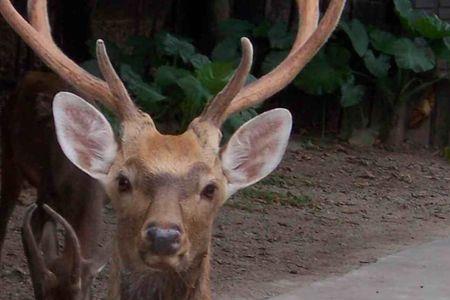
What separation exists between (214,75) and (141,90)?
657 millimetres

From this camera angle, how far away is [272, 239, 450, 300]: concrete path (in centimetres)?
799

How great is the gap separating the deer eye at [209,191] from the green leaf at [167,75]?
661 cm

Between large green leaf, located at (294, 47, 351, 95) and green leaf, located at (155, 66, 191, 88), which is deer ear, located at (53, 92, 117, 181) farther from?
large green leaf, located at (294, 47, 351, 95)

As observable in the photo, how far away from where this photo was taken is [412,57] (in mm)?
13133

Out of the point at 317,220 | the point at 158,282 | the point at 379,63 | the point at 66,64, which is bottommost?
the point at 317,220

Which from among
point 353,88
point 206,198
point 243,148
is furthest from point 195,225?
A: point 353,88

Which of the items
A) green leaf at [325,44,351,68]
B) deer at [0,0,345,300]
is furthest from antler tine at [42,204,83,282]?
green leaf at [325,44,351,68]

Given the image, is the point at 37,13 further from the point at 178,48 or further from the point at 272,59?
the point at 272,59

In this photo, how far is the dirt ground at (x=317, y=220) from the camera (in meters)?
8.70

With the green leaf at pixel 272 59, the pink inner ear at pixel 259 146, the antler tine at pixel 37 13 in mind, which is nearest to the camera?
the pink inner ear at pixel 259 146

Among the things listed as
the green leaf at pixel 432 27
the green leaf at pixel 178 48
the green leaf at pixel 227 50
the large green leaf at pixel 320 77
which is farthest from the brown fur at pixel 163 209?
the green leaf at pixel 432 27

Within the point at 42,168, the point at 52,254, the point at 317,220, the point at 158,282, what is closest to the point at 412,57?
the point at 317,220

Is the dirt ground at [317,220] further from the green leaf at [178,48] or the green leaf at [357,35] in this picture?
the green leaf at [178,48]

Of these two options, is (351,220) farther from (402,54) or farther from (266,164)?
(266,164)
